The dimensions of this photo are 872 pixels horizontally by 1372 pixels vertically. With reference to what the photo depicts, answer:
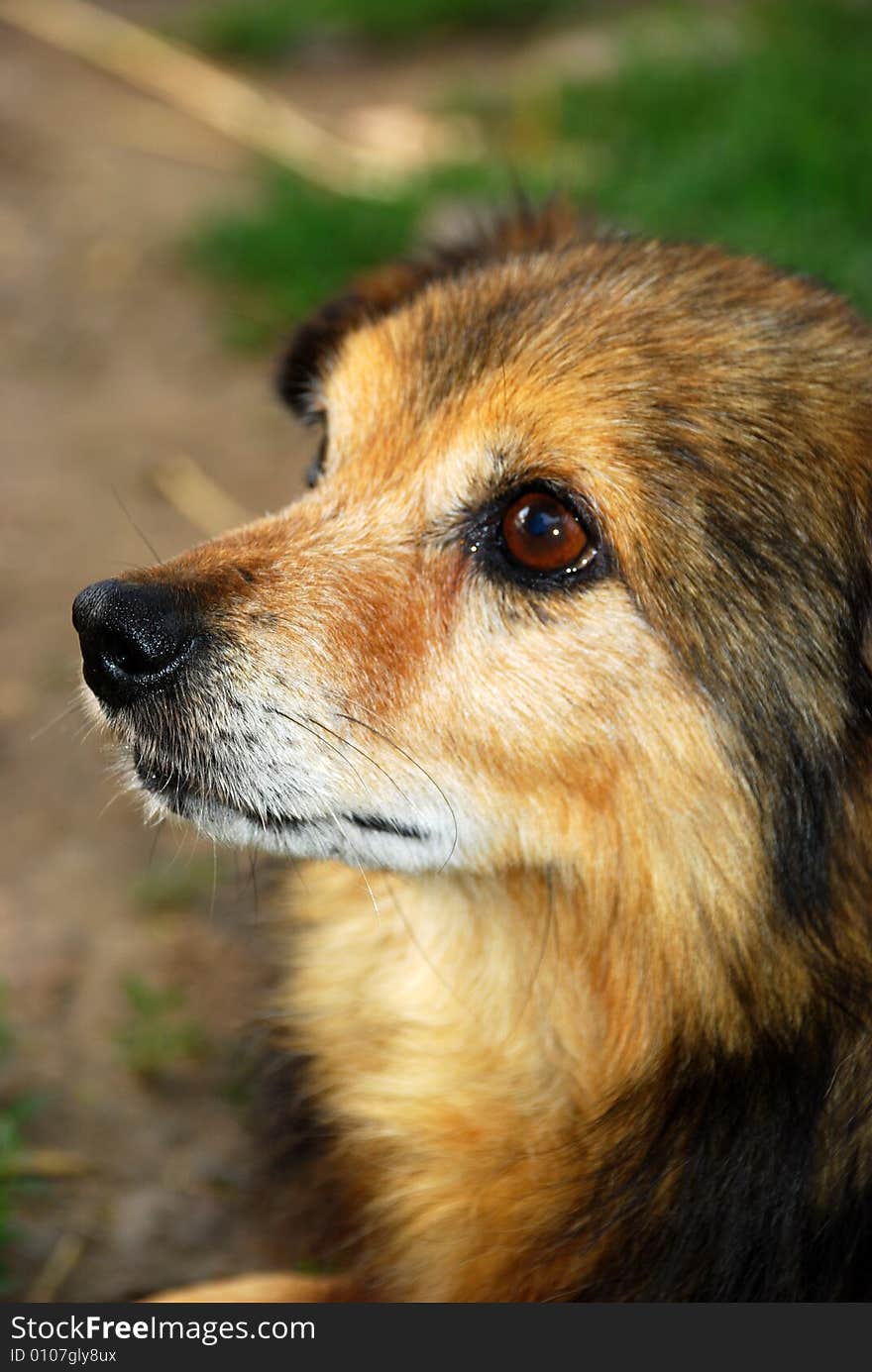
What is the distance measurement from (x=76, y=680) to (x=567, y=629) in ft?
4.42

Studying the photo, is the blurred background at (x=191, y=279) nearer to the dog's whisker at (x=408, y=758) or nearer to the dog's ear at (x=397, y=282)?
the dog's ear at (x=397, y=282)

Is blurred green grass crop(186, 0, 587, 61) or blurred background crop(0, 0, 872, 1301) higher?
blurred green grass crop(186, 0, 587, 61)

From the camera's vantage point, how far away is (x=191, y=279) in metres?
5.79

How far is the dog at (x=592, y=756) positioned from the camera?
1859 millimetres

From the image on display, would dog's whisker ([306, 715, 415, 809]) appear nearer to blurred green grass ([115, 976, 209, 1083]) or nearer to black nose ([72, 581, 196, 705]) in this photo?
black nose ([72, 581, 196, 705])

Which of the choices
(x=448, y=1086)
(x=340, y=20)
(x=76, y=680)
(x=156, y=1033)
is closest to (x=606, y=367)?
(x=448, y=1086)

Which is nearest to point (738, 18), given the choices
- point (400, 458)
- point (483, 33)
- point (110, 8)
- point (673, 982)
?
point (483, 33)

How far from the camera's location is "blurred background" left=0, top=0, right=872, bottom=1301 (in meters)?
2.76

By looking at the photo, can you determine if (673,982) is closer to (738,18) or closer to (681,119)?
(681,119)

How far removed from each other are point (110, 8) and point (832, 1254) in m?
8.00

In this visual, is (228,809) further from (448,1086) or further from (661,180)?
(661,180)

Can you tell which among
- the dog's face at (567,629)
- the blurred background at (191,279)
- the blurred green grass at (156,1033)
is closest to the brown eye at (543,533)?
the dog's face at (567,629)

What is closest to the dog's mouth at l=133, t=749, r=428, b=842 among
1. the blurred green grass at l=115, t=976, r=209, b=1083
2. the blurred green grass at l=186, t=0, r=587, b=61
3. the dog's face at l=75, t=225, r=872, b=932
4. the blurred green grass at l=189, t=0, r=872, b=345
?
the dog's face at l=75, t=225, r=872, b=932

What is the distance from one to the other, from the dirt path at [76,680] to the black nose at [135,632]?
651 millimetres
